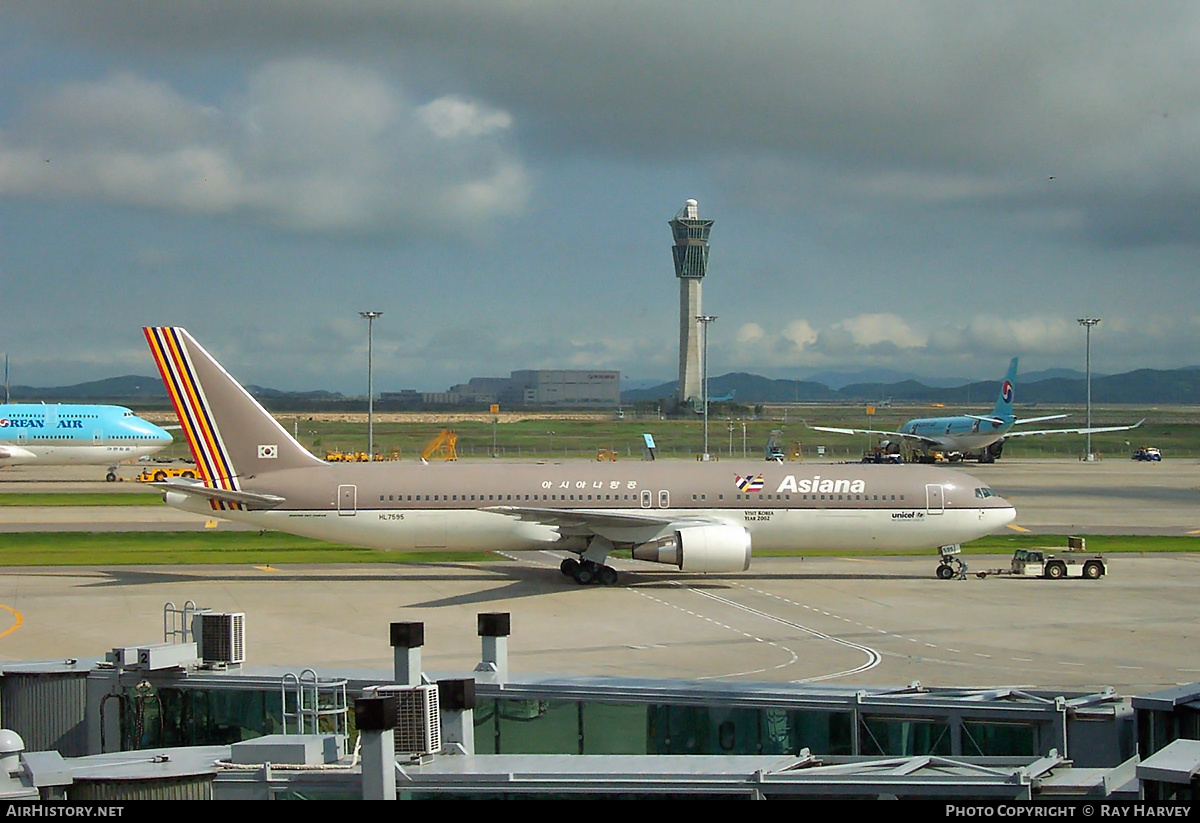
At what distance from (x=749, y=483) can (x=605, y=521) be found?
615cm

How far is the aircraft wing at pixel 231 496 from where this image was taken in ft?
135

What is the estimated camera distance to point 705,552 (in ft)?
129

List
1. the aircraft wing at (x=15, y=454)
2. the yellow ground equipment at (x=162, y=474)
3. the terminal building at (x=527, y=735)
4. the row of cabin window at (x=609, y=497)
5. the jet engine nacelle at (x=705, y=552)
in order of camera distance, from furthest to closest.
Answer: the aircraft wing at (x=15, y=454), the yellow ground equipment at (x=162, y=474), the row of cabin window at (x=609, y=497), the jet engine nacelle at (x=705, y=552), the terminal building at (x=527, y=735)

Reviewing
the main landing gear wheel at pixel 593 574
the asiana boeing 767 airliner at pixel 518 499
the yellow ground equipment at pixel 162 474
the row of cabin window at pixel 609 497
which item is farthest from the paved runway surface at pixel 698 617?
the yellow ground equipment at pixel 162 474

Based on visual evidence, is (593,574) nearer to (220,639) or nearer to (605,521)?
(605,521)

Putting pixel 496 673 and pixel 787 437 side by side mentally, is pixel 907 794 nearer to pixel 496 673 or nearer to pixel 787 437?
pixel 496 673

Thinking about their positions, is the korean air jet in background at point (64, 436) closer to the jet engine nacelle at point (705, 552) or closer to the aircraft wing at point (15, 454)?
the aircraft wing at point (15, 454)

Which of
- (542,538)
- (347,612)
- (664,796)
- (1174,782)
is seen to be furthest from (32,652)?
(1174,782)

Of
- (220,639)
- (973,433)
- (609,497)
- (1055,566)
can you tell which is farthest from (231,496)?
(973,433)

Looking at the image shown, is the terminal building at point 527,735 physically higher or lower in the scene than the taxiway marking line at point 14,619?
higher

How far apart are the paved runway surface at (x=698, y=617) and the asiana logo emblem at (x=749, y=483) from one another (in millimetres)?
3417

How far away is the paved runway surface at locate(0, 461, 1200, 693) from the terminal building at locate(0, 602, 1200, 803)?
10.4 metres

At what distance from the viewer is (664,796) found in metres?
9.98

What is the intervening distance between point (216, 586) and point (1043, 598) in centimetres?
2819
